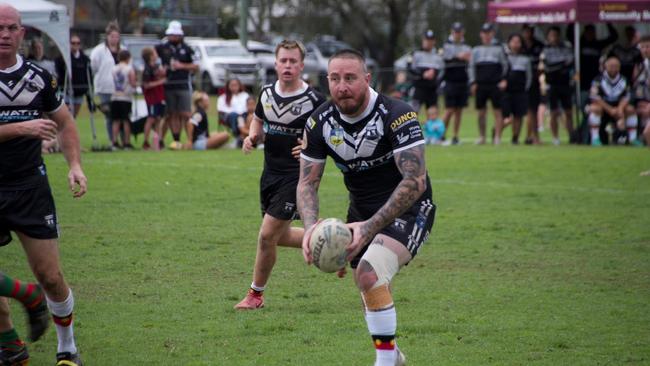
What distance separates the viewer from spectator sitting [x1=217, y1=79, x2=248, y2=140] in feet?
74.4

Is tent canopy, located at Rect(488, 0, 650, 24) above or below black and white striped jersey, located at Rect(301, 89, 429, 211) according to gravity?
above

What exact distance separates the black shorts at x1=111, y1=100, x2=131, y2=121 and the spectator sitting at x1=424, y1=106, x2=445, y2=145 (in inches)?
271

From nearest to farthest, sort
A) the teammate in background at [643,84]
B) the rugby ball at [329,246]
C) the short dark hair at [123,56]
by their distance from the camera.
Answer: the rugby ball at [329,246], the short dark hair at [123,56], the teammate in background at [643,84]

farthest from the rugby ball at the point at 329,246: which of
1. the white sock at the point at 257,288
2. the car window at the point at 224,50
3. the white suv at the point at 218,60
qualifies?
the car window at the point at 224,50

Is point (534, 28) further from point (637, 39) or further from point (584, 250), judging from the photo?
point (584, 250)

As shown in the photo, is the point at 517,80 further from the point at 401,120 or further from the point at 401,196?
the point at 401,196

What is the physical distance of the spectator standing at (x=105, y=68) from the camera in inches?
802

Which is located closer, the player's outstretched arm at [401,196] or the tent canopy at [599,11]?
the player's outstretched arm at [401,196]

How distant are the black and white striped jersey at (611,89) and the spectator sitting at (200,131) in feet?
27.2

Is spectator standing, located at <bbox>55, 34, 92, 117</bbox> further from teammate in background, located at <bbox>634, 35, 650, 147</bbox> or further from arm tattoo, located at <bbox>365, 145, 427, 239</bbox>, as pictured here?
arm tattoo, located at <bbox>365, 145, 427, 239</bbox>

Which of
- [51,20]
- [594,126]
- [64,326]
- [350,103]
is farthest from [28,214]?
[594,126]

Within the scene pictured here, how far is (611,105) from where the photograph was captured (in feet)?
76.2

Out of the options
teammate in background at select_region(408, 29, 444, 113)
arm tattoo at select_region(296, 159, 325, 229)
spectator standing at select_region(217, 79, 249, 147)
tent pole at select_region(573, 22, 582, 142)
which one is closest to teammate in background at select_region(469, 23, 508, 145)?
teammate in background at select_region(408, 29, 444, 113)

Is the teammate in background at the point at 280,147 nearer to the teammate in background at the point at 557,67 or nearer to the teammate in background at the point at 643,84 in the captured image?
the teammate in background at the point at 643,84
